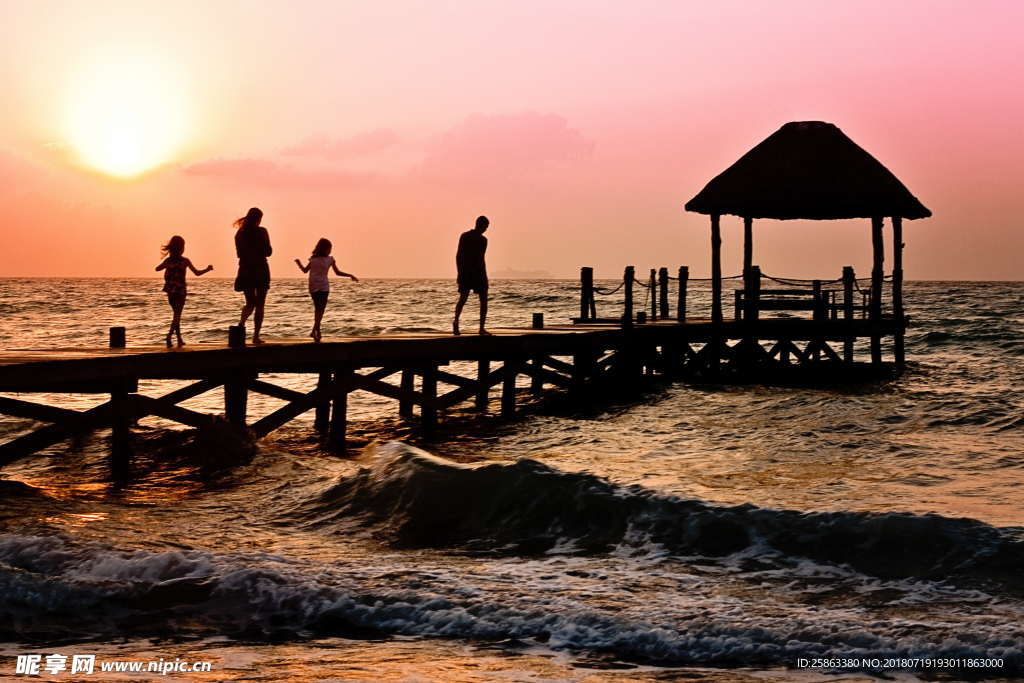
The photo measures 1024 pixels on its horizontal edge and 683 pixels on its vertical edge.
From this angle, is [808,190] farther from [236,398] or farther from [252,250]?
[252,250]

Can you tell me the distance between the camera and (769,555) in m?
9.88

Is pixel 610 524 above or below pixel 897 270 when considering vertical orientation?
below

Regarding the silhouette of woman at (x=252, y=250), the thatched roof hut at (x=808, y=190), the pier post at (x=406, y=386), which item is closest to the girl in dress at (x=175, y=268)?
the silhouette of woman at (x=252, y=250)

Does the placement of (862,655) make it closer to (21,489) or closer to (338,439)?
(21,489)

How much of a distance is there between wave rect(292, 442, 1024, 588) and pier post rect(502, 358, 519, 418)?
24.7 ft

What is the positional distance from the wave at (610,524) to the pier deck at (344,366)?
8.23 ft

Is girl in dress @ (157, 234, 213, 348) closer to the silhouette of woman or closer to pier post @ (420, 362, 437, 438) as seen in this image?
the silhouette of woman

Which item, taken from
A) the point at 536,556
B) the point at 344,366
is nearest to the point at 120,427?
the point at 344,366

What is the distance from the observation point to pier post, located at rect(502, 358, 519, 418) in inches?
805

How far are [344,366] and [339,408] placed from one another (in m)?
0.60

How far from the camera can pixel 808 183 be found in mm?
24484

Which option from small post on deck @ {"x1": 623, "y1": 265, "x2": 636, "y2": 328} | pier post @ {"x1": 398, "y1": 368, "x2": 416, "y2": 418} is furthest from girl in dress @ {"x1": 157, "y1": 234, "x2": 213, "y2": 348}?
small post on deck @ {"x1": 623, "y1": 265, "x2": 636, "y2": 328}

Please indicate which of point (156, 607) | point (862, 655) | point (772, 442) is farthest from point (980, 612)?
point (772, 442)

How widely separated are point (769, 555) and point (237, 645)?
4473 millimetres
